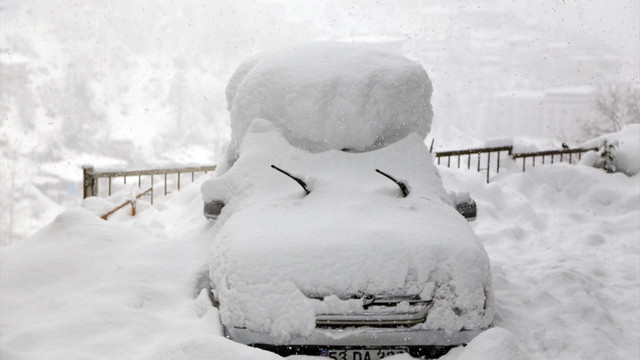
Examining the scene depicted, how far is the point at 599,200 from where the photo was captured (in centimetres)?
1088

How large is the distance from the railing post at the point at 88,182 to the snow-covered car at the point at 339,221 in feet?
12.1

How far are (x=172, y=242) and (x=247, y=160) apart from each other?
1.12 meters

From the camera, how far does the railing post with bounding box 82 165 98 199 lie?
25.7ft

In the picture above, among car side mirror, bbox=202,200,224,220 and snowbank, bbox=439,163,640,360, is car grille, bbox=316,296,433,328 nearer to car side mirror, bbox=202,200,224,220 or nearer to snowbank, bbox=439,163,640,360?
snowbank, bbox=439,163,640,360

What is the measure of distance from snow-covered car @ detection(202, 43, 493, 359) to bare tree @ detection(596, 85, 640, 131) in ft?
162

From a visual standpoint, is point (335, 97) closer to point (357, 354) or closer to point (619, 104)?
point (357, 354)

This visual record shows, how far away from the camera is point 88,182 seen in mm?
7898

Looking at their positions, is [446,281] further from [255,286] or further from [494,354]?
[255,286]

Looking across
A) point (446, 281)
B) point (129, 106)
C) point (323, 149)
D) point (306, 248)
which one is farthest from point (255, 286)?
point (129, 106)

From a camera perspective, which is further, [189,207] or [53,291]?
[189,207]

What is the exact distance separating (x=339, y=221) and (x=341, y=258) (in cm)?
36

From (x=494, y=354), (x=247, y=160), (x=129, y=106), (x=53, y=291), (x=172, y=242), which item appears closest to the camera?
(x=494, y=354)

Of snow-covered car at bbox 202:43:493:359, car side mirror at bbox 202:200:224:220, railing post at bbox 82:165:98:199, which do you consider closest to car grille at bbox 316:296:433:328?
snow-covered car at bbox 202:43:493:359

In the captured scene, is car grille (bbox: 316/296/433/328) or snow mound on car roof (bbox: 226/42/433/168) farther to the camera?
snow mound on car roof (bbox: 226/42/433/168)
